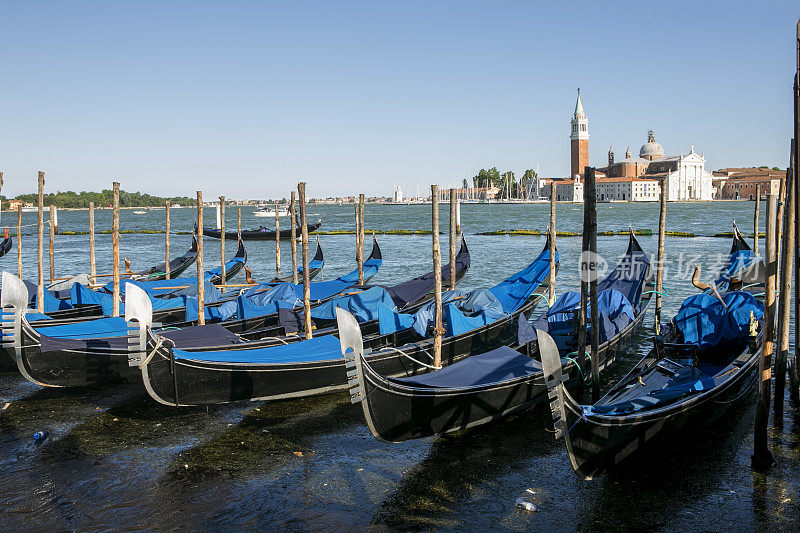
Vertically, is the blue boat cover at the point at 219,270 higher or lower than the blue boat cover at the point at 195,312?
higher

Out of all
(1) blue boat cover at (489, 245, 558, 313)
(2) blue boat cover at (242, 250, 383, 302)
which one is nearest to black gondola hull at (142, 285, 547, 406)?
(1) blue boat cover at (489, 245, 558, 313)

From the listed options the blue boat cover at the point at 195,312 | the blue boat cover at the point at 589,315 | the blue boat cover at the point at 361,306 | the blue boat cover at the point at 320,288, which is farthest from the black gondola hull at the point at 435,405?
the blue boat cover at the point at 320,288

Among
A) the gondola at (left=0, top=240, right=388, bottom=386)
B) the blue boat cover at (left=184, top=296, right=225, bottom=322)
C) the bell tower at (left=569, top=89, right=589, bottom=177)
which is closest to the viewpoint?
the gondola at (left=0, top=240, right=388, bottom=386)

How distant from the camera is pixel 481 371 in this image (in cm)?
582

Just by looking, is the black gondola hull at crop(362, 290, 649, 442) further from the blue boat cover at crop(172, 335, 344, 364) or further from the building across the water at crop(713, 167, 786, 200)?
the building across the water at crop(713, 167, 786, 200)

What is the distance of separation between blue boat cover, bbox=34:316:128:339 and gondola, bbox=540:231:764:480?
5.33 m

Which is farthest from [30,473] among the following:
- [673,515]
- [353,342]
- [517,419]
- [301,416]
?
[673,515]

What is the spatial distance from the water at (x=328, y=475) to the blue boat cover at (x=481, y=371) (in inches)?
18.1

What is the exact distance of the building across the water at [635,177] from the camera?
9469cm

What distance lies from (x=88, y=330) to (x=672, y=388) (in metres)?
6.12

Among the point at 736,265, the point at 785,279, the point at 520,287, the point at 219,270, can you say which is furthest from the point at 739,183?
the point at 785,279

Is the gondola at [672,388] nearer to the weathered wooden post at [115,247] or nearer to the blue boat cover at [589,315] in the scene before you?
the blue boat cover at [589,315]

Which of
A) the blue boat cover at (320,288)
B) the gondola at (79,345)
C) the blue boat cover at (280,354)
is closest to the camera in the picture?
the blue boat cover at (280,354)

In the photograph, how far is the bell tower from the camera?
9781cm
